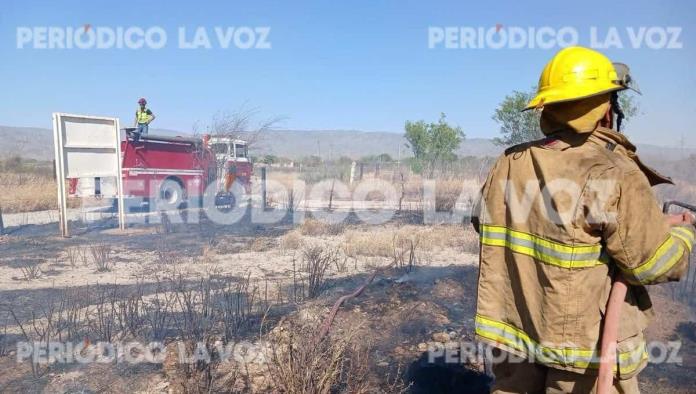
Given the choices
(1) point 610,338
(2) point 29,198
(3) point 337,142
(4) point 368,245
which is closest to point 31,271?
(4) point 368,245

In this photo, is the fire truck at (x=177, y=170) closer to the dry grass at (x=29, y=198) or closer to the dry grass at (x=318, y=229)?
the dry grass at (x=29, y=198)

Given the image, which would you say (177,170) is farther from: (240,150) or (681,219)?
(681,219)

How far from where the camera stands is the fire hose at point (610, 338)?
146 cm

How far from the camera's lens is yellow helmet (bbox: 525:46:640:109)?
61.3 inches

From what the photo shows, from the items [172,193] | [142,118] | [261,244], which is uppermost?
[142,118]

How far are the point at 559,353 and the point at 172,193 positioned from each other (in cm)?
1331

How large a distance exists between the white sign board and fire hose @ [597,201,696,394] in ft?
28.6

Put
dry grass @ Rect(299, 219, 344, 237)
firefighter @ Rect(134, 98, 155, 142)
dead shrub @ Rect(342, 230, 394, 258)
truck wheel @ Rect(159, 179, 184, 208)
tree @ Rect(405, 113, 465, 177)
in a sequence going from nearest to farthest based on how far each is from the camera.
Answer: dead shrub @ Rect(342, 230, 394, 258) < dry grass @ Rect(299, 219, 344, 237) < firefighter @ Rect(134, 98, 155, 142) < truck wheel @ Rect(159, 179, 184, 208) < tree @ Rect(405, 113, 465, 177)

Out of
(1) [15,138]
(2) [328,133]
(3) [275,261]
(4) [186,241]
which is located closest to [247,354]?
(3) [275,261]

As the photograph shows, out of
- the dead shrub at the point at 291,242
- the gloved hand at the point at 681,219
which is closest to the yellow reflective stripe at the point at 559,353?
the gloved hand at the point at 681,219

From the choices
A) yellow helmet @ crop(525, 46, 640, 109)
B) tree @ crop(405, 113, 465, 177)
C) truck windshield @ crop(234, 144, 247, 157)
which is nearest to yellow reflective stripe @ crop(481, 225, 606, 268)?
yellow helmet @ crop(525, 46, 640, 109)

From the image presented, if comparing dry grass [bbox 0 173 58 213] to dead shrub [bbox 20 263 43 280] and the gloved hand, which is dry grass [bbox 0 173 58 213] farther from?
the gloved hand

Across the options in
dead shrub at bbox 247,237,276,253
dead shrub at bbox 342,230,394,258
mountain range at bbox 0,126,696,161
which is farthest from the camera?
mountain range at bbox 0,126,696,161

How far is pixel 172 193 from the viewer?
526 inches
